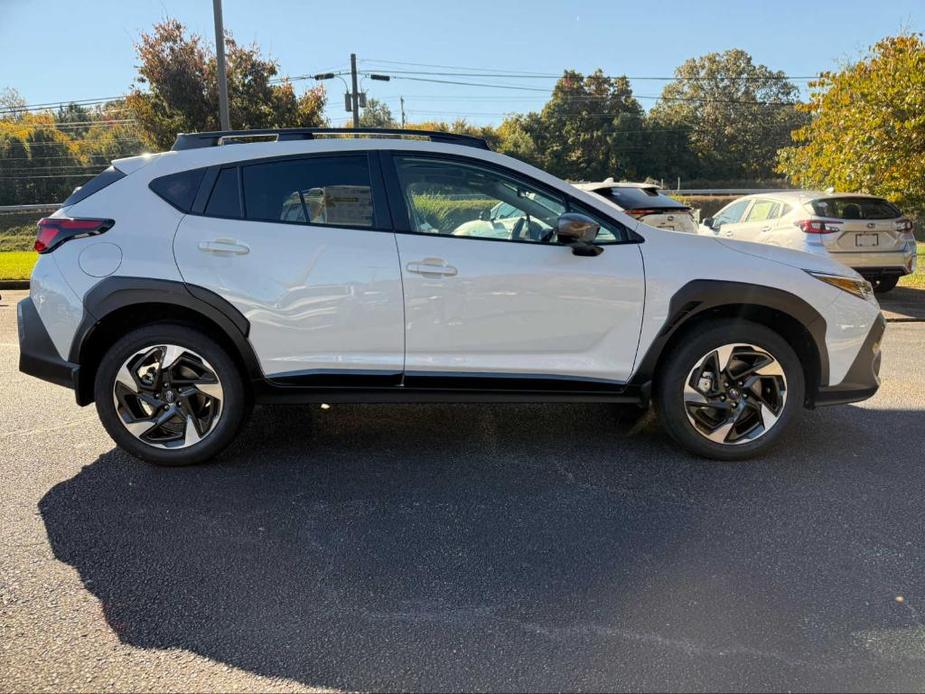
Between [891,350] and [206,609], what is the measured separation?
23.4 feet

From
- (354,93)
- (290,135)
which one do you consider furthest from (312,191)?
(354,93)

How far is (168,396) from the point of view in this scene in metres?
3.98

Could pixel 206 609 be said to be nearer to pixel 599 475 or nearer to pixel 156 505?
pixel 156 505

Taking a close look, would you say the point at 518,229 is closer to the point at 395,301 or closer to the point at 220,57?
the point at 395,301

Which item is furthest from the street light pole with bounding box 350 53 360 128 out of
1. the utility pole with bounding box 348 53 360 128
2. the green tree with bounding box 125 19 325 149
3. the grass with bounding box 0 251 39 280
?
the grass with bounding box 0 251 39 280

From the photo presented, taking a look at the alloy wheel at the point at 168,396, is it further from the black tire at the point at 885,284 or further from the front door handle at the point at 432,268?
the black tire at the point at 885,284

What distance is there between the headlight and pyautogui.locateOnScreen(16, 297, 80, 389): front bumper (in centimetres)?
424

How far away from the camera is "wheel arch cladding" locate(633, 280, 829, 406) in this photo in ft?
13.0

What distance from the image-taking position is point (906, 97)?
1225 centimetres

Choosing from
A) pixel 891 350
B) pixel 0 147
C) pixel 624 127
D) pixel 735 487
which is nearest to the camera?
pixel 735 487

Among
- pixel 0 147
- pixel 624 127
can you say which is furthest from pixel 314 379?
pixel 624 127

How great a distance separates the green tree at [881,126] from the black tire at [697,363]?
34.8ft

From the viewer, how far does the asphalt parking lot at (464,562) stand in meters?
2.38

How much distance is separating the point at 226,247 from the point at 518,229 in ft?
5.32
